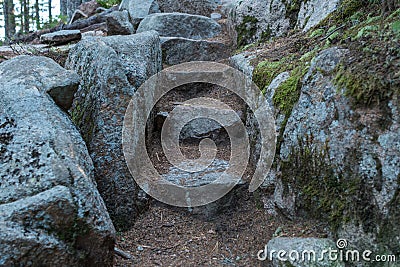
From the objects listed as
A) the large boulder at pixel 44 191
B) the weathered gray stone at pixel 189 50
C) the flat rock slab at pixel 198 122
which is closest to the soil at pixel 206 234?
the large boulder at pixel 44 191

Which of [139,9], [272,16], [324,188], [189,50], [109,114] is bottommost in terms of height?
[324,188]

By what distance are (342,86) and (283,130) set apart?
882 millimetres

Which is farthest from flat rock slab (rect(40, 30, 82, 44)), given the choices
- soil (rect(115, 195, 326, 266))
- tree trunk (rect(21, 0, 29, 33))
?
tree trunk (rect(21, 0, 29, 33))

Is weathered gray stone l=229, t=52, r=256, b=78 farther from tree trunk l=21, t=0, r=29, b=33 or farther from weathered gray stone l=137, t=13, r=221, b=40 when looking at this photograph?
tree trunk l=21, t=0, r=29, b=33

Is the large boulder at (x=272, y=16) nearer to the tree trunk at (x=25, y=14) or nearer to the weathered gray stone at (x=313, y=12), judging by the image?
the weathered gray stone at (x=313, y=12)

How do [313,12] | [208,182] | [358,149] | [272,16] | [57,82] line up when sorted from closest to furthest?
1. [358,149]
2. [57,82]
3. [208,182]
4. [313,12]
5. [272,16]

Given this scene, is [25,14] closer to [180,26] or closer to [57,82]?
[180,26]

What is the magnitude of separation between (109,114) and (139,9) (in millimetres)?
5874

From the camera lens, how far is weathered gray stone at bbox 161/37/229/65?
752 cm

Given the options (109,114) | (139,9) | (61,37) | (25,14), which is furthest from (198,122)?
(25,14)

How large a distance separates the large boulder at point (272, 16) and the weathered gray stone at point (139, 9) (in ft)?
7.72

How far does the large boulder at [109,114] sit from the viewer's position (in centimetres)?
443

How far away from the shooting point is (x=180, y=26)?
843 centimetres

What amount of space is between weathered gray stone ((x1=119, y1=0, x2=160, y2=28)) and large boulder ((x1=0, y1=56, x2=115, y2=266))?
582cm
